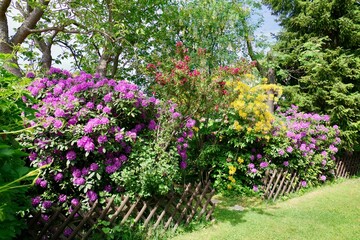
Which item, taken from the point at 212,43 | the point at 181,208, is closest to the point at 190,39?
the point at 212,43

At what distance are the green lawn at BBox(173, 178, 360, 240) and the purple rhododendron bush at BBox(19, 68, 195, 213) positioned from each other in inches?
44.5

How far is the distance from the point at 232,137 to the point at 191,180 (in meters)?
1.48

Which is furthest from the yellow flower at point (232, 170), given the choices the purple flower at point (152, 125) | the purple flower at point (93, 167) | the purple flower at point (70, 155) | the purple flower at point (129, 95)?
the purple flower at point (70, 155)

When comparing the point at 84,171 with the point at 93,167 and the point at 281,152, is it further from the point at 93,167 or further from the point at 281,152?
the point at 281,152

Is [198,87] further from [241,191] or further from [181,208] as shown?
[241,191]

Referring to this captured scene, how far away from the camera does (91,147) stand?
11.1 ft

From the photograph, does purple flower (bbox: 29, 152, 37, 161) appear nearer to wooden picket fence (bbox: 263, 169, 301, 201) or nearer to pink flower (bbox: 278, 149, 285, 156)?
wooden picket fence (bbox: 263, 169, 301, 201)

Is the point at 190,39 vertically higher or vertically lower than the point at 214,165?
higher

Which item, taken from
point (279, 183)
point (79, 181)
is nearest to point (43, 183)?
point (79, 181)

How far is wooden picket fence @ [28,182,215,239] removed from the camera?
3.11 meters

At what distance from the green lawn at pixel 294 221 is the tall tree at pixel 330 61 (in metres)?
3.27

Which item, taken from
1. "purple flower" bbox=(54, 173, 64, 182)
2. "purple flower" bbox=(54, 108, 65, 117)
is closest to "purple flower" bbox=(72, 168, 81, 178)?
"purple flower" bbox=(54, 173, 64, 182)

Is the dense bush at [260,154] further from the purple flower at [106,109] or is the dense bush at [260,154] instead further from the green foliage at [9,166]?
the green foliage at [9,166]

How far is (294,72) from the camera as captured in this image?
10.3 metres
